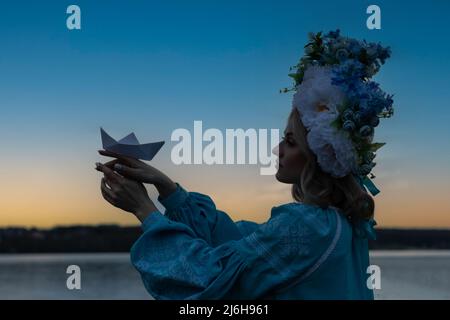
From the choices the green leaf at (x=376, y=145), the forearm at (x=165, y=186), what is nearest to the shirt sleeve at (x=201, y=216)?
the forearm at (x=165, y=186)

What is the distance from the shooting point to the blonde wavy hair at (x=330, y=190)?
207 cm

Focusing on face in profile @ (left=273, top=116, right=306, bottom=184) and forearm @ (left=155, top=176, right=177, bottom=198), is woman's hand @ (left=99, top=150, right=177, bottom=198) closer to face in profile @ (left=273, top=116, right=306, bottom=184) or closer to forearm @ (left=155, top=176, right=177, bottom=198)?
forearm @ (left=155, top=176, right=177, bottom=198)

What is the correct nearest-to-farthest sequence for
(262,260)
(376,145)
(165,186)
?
1. (262,260)
2. (376,145)
3. (165,186)

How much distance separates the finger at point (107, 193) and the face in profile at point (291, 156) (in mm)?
421

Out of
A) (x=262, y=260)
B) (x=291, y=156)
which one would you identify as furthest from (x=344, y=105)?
(x=262, y=260)

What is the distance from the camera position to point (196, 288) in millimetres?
1982

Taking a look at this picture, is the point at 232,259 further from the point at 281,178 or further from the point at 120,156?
the point at 120,156

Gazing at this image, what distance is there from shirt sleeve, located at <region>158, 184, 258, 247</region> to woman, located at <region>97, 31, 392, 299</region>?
9cm

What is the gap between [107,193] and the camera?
206 centimetres

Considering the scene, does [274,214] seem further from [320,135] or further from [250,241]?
[320,135]

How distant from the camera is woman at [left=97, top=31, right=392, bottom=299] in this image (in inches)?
78.2

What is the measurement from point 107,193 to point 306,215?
0.49 m
